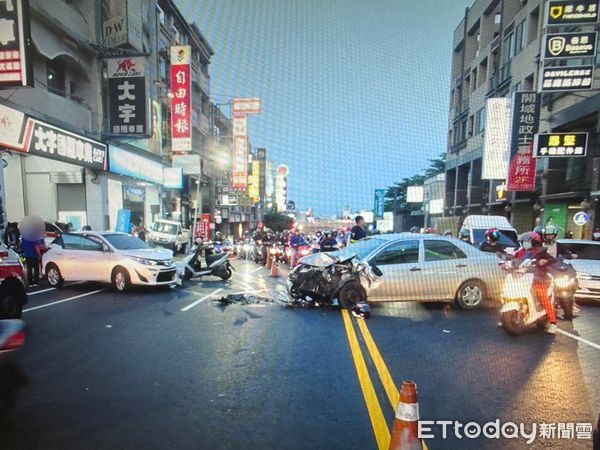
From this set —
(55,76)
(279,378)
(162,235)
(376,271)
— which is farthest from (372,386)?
(55,76)

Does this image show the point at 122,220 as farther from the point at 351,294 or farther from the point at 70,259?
the point at 351,294

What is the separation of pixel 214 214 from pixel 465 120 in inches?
1177

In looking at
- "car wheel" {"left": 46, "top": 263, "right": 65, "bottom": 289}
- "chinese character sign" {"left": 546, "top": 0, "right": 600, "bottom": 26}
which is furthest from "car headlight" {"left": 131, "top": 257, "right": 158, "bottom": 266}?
"chinese character sign" {"left": 546, "top": 0, "right": 600, "bottom": 26}

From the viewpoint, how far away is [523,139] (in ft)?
63.0

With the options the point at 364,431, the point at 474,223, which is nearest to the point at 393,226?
the point at 474,223

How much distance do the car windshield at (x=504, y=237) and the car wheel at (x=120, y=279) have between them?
40.6ft

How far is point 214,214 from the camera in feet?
136

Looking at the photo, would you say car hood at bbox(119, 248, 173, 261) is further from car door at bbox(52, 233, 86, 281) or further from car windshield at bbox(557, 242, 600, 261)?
car windshield at bbox(557, 242, 600, 261)

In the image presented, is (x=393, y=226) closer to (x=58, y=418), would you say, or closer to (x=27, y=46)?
(x=27, y=46)

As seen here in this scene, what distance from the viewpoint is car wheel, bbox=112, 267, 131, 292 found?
8695 millimetres

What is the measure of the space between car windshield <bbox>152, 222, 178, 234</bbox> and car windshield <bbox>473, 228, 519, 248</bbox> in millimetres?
17496

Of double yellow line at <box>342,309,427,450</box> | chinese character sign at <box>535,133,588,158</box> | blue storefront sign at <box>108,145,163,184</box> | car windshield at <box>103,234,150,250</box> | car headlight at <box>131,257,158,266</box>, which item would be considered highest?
chinese character sign at <box>535,133,588,158</box>

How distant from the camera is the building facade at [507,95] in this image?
16.8 m

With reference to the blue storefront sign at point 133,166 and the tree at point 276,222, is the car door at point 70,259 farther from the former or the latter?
the tree at point 276,222
